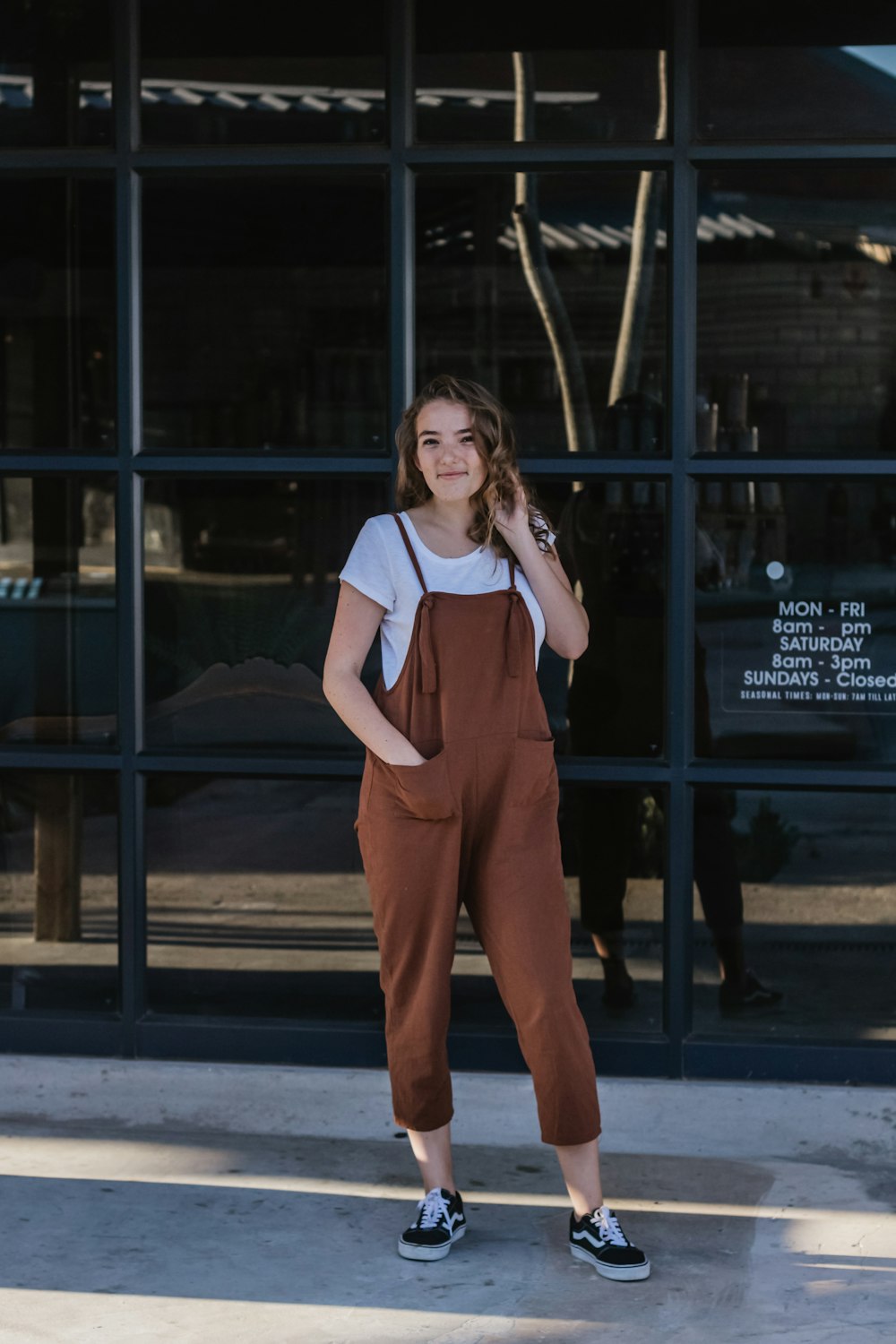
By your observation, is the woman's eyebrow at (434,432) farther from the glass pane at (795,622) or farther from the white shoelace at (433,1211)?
the white shoelace at (433,1211)

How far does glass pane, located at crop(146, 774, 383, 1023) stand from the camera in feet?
14.8

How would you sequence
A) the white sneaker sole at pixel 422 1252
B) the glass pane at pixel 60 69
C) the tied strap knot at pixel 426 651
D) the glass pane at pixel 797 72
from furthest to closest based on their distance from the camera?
the glass pane at pixel 60 69 → the glass pane at pixel 797 72 → the white sneaker sole at pixel 422 1252 → the tied strap knot at pixel 426 651

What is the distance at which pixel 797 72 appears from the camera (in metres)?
4.23

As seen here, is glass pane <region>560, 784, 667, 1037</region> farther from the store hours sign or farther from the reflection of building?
the store hours sign

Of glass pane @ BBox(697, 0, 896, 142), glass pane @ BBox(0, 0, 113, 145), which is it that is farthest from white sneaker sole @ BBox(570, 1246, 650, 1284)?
glass pane @ BBox(0, 0, 113, 145)

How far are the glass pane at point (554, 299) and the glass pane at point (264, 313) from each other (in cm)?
16

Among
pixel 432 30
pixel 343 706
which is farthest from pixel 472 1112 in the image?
pixel 432 30

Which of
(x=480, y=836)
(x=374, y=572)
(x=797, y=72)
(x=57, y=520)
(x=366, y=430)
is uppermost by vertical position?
(x=797, y=72)

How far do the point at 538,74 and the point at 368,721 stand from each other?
1.87 meters

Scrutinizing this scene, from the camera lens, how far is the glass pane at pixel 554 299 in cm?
430

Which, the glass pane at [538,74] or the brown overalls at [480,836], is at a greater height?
the glass pane at [538,74]

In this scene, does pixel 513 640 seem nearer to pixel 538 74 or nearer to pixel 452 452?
pixel 452 452

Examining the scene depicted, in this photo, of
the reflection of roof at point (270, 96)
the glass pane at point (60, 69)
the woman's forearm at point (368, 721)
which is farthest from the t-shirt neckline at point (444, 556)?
the glass pane at point (60, 69)

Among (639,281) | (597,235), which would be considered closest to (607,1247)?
(639,281)
